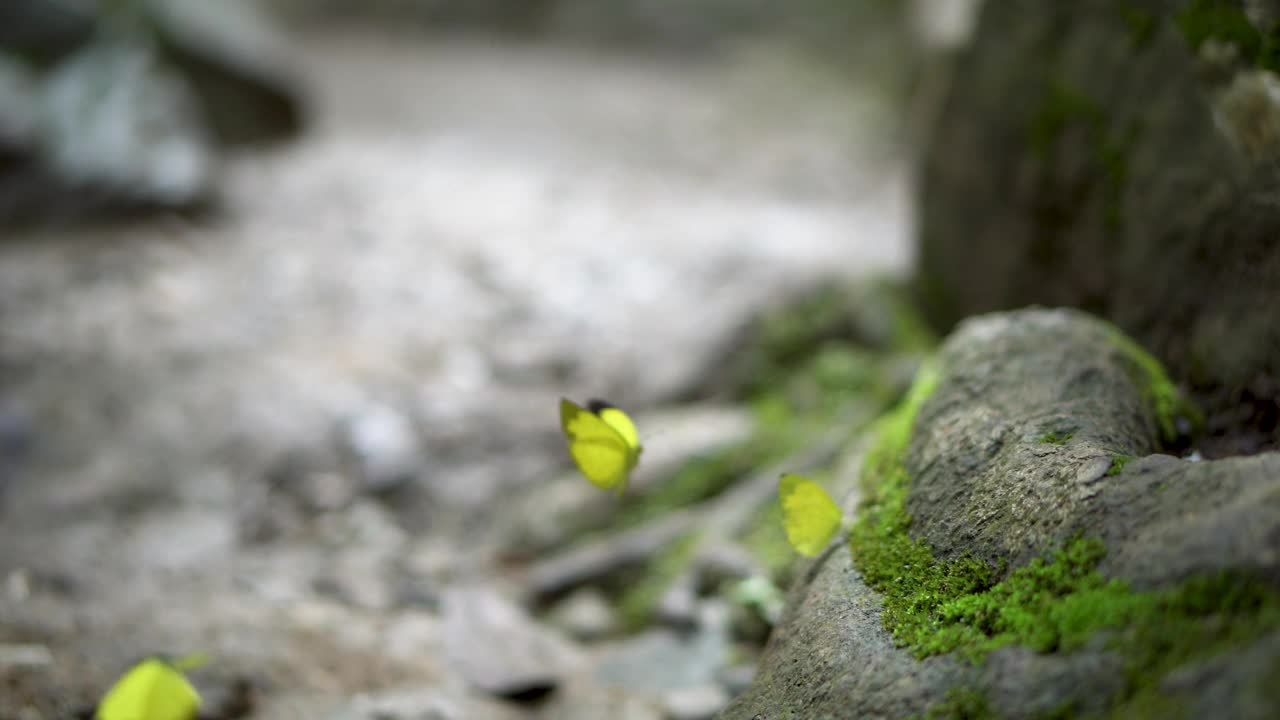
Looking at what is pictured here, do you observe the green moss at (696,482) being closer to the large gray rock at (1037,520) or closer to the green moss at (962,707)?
the large gray rock at (1037,520)

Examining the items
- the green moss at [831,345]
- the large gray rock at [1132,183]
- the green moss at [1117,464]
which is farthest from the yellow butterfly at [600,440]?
the green moss at [831,345]

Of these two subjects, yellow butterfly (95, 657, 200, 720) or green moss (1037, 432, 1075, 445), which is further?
green moss (1037, 432, 1075, 445)

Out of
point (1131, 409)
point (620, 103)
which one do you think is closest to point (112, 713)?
point (1131, 409)

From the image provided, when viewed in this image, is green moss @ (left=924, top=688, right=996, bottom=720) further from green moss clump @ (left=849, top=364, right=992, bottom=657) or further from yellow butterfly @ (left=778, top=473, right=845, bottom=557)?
yellow butterfly @ (left=778, top=473, right=845, bottom=557)

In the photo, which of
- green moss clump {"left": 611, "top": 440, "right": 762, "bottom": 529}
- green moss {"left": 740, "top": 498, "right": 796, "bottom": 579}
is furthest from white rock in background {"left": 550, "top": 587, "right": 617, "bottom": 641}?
green moss {"left": 740, "top": 498, "right": 796, "bottom": 579}

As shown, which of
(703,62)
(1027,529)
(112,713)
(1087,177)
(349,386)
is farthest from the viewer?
(703,62)

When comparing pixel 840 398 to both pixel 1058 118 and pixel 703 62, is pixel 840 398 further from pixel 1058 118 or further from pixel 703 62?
pixel 703 62

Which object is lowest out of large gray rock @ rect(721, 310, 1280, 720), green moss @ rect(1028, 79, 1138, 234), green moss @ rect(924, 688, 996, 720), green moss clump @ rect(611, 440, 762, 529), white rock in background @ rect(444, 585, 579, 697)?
green moss @ rect(924, 688, 996, 720)

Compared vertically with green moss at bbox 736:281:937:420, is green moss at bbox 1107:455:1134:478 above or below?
below
